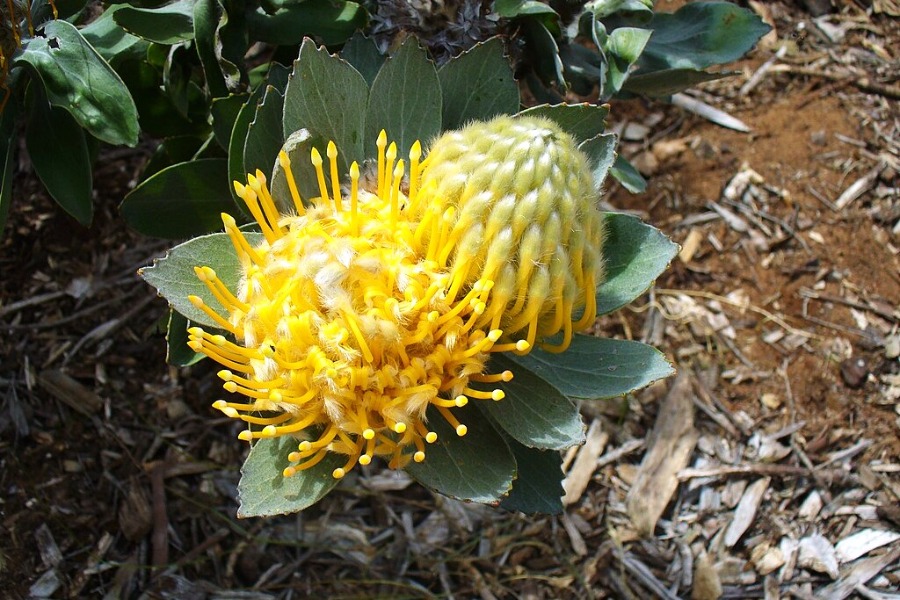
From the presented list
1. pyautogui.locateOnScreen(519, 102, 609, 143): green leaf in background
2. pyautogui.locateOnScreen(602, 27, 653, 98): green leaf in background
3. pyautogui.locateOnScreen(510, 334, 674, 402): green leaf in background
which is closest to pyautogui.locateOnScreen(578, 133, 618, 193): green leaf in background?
pyautogui.locateOnScreen(519, 102, 609, 143): green leaf in background

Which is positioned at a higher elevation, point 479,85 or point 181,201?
point 479,85

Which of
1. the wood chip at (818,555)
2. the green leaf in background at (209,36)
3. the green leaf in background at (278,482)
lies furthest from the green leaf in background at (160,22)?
the wood chip at (818,555)

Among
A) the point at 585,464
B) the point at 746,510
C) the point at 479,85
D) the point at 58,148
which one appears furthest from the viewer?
the point at 585,464

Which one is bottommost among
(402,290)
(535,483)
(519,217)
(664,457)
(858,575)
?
(858,575)

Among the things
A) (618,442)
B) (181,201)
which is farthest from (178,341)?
(618,442)

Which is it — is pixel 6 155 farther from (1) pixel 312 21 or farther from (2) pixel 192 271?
(1) pixel 312 21

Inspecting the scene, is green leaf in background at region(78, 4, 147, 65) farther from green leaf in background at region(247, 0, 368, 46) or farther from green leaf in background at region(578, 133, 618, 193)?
→ green leaf in background at region(578, 133, 618, 193)

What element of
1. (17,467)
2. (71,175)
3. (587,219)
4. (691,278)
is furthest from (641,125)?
(17,467)

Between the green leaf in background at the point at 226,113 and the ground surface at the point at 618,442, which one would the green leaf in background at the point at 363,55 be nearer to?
the green leaf in background at the point at 226,113
